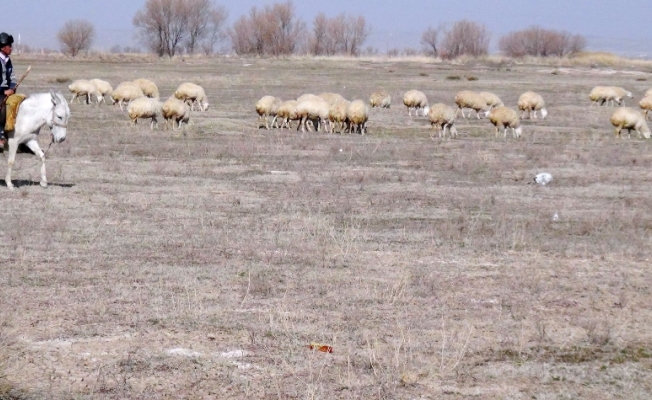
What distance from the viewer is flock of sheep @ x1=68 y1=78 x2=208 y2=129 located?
24.9 m

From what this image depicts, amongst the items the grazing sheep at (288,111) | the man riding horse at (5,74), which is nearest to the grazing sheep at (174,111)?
the grazing sheep at (288,111)

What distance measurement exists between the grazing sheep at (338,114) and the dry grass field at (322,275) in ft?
16.5

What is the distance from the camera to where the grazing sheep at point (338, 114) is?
24938mm

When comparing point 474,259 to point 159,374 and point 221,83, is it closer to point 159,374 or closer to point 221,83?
point 159,374

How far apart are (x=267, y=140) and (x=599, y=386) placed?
16134mm

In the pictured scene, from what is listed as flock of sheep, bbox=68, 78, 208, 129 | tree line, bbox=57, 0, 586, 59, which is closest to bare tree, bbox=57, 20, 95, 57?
tree line, bbox=57, 0, 586, 59

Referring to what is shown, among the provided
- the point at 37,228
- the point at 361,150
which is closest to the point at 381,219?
the point at 37,228

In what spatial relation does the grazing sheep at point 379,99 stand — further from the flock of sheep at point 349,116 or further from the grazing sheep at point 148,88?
the grazing sheep at point 148,88

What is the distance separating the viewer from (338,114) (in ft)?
82.1

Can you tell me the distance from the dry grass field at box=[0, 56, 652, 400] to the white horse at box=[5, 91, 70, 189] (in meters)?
0.66

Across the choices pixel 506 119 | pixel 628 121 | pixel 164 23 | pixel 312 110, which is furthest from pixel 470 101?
pixel 164 23

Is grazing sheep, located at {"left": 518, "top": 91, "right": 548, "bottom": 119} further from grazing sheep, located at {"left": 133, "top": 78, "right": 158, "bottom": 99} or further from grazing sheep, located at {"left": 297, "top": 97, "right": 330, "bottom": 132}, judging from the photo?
grazing sheep, located at {"left": 133, "top": 78, "right": 158, "bottom": 99}

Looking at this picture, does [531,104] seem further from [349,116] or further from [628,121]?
[349,116]

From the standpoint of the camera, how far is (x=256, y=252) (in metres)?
10.3
